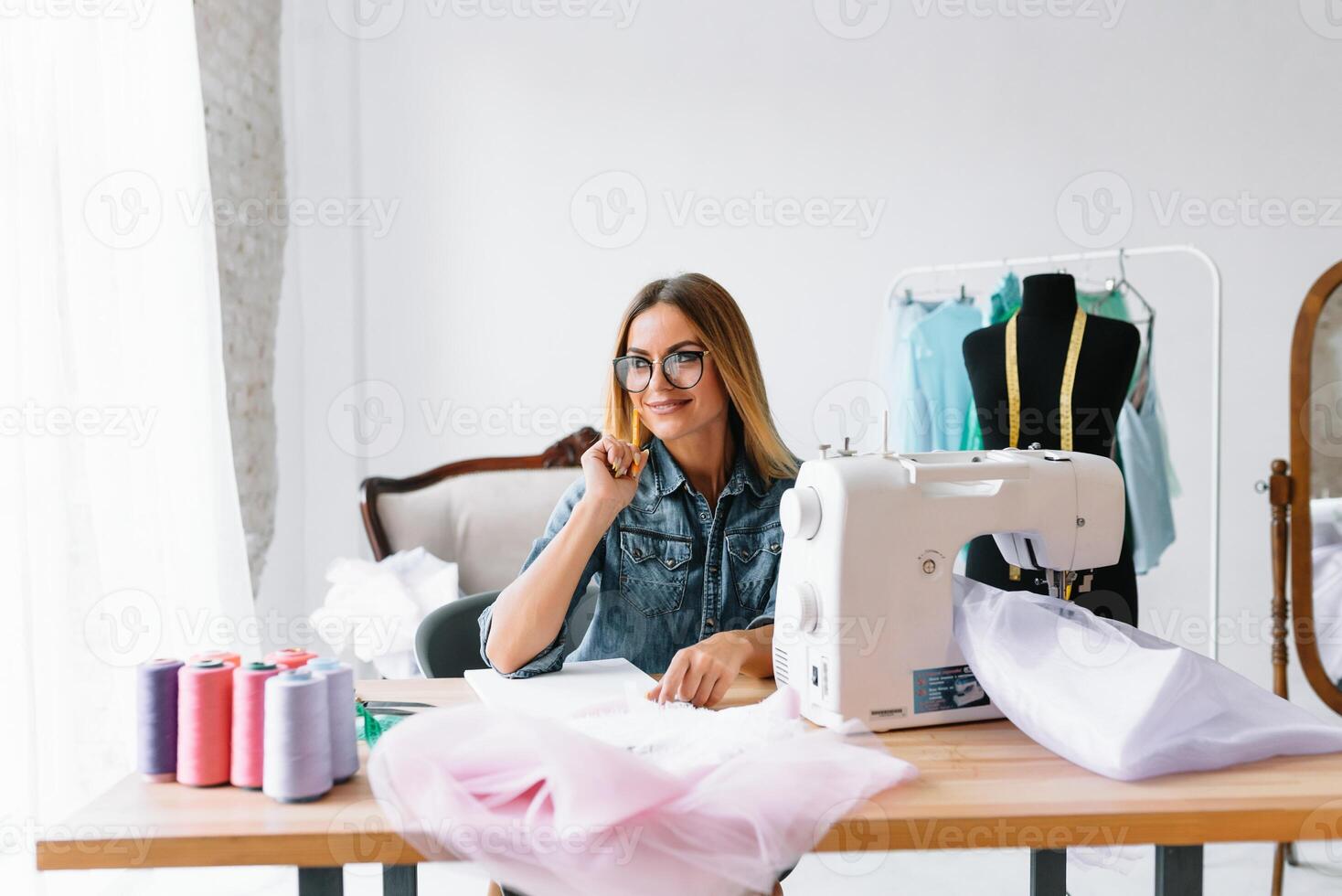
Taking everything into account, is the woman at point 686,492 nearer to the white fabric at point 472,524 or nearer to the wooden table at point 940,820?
the wooden table at point 940,820

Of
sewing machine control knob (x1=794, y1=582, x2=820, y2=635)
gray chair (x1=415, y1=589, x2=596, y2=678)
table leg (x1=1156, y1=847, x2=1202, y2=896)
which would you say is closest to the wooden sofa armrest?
gray chair (x1=415, y1=589, x2=596, y2=678)

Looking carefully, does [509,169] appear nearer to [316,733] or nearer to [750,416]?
[750,416]

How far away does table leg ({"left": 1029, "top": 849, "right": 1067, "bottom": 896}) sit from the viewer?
65.7 inches

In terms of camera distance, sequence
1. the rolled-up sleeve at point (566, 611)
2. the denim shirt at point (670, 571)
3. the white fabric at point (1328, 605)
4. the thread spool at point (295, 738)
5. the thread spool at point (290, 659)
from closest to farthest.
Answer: the thread spool at point (295, 738) < the thread spool at point (290, 659) < the rolled-up sleeve at point (566, 611) < the denim shirt at point (670, 571) < the white fabric at point (1328, 605)

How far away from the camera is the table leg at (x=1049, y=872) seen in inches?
65.7

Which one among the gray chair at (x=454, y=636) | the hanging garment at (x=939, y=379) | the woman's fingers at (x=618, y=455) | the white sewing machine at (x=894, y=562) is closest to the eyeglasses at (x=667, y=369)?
the woman's fingers at (x=618, y=455)

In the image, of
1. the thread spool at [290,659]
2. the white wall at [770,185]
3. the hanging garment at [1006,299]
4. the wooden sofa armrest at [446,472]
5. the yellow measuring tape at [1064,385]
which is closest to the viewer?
the thread spool at [290,659]

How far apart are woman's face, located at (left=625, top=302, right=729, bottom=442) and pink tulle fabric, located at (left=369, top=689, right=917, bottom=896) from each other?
0.76 m

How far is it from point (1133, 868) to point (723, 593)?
5.55 feet

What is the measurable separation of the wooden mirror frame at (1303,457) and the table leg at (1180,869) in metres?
1.57

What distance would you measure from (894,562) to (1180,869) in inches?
18.6

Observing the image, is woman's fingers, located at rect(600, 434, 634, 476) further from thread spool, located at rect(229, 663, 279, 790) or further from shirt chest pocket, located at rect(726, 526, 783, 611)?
thread spool, located at rect(229, 663, 279, 790)

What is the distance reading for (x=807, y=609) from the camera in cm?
131

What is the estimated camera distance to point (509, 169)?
13.0ft
